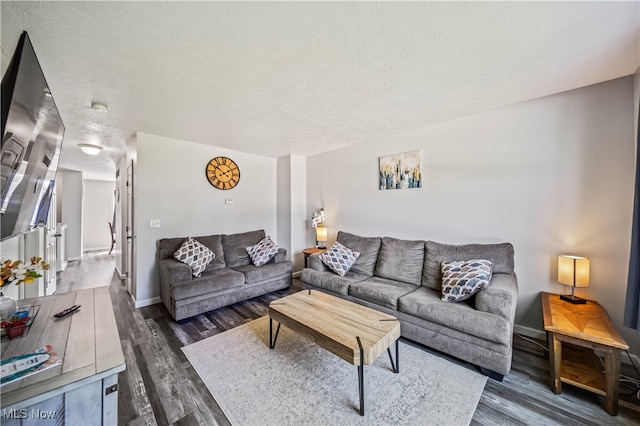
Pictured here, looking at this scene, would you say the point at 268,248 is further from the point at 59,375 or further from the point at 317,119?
the point at 59,375

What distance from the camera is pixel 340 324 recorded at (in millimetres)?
1896

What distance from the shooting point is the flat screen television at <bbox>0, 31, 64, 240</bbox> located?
1.06 m

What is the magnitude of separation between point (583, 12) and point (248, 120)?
2.85m

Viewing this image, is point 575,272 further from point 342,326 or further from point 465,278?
point 342,326

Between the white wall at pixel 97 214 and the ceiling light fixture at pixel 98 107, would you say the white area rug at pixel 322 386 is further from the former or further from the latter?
the white wall at pixel 97 214

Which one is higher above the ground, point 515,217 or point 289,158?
point 289,158

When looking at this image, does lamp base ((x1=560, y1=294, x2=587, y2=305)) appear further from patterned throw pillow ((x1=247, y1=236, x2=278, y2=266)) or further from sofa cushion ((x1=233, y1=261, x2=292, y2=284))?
patterned throw pillow ((x1=247, y1=236, x2=278, y2=266))

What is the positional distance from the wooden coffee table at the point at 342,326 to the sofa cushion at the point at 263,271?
1.17 meters

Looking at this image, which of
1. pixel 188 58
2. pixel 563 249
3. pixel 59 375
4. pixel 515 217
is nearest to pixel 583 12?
pixel 515 217

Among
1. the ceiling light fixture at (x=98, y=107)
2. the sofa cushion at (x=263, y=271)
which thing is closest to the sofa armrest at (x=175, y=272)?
the sofa cushion at (x=263, y=271)

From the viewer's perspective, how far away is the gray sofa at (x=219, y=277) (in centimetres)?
285

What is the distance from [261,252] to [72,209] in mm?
6063

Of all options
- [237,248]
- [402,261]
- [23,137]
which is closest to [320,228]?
[237,248]

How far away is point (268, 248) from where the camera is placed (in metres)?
3.86
